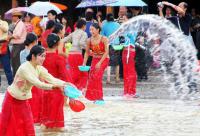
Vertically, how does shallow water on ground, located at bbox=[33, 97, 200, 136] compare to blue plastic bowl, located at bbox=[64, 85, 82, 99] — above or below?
below

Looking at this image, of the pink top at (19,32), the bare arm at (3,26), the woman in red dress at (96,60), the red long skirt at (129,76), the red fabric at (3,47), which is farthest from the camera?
the pink top at (19,32)

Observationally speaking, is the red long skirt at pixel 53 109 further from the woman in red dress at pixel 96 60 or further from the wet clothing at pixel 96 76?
the wet clothing at pixel 96 76

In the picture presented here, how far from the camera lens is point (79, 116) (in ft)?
34.4

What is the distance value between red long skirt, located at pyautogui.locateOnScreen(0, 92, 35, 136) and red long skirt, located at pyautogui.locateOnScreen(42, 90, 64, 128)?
5.31ft

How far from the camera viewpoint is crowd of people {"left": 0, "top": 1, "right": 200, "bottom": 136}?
769cm

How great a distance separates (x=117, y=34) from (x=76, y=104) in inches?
264

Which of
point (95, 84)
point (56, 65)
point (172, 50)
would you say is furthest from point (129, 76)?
point (56, 65)

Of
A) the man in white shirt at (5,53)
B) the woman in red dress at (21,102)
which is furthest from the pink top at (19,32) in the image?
the woman in red dress at (21,102)

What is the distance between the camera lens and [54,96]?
9477 mm

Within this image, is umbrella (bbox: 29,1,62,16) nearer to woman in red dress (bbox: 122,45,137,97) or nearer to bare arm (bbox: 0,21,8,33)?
bare arm (bbox: 0,21,8,33)

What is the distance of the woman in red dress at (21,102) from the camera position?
764 centimetres

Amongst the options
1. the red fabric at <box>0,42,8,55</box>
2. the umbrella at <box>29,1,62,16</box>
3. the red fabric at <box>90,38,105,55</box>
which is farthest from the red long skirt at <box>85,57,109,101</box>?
the umbrella at <box>29,1,62,16</box>

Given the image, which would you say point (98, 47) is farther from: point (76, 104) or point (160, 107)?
point (76, 104)

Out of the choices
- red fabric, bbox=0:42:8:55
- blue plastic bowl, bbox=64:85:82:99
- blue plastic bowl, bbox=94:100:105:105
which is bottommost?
blue plastic bowl, bbox=94:100:105:105
